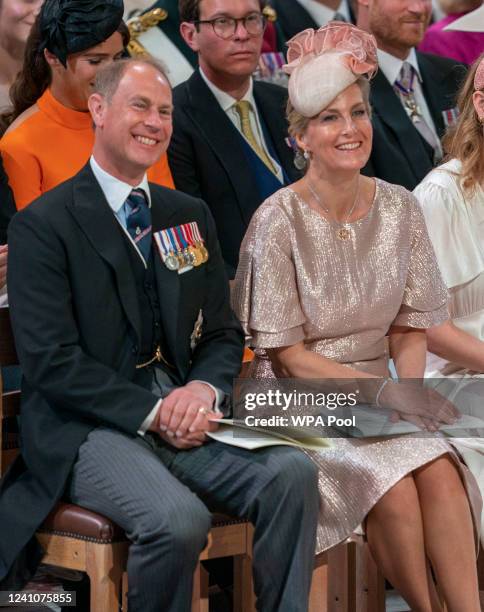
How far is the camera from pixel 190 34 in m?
4.25

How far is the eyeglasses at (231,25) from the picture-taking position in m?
4.16

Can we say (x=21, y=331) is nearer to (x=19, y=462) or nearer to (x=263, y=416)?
(x=19, y=462)

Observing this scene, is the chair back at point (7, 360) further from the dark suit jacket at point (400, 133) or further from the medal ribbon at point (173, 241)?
the dark suit jacket at point (400, 133)

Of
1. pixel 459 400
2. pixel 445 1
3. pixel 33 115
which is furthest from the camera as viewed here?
pixel 445 1

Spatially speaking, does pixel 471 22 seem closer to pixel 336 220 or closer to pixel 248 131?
pixel 248 131

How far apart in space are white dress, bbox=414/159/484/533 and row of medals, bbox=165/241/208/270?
0.83 m

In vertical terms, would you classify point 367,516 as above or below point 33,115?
below

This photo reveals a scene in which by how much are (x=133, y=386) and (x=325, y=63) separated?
3.37 feet

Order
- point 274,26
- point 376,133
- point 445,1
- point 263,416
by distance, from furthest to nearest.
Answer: point 445,1
point 274,26
point 376,133
point 263,416

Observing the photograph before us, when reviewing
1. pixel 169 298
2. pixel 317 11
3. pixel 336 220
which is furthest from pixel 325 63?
pixel 317 11

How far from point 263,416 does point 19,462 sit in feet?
1.99

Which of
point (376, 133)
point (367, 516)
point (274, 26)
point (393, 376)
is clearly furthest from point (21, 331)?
point (274, 26)

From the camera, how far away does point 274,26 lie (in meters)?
4.83

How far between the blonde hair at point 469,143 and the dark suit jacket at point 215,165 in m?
0.69
